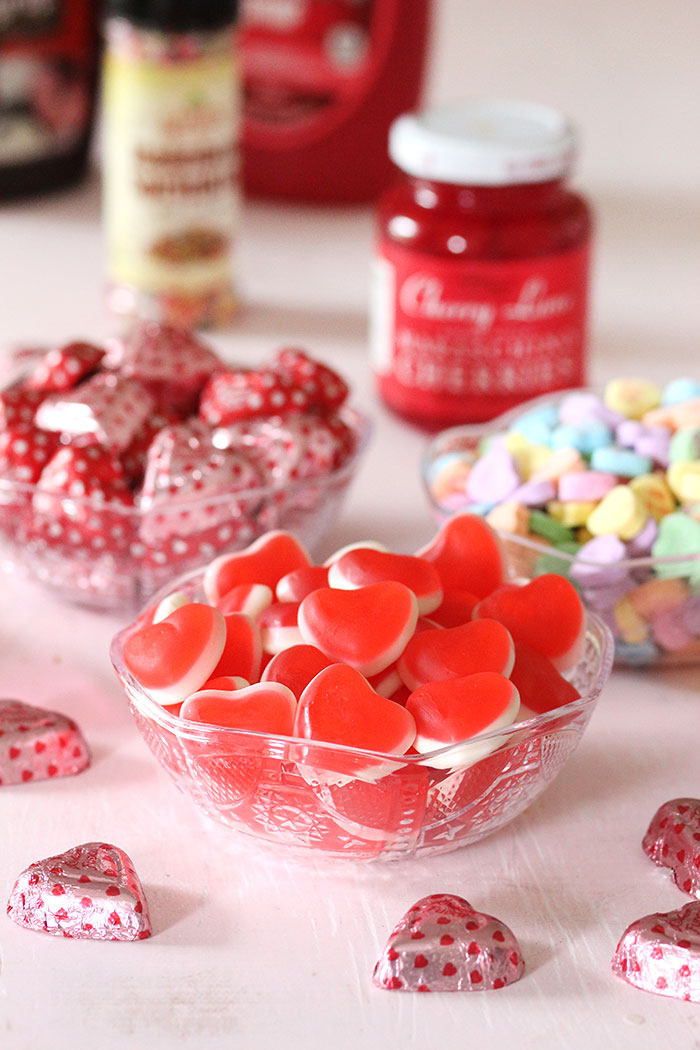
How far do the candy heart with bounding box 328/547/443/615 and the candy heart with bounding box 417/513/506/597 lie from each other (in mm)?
35

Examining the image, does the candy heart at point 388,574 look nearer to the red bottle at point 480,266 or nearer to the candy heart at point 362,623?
the candy heart at point 362,623

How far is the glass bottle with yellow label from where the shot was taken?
3.60 feet

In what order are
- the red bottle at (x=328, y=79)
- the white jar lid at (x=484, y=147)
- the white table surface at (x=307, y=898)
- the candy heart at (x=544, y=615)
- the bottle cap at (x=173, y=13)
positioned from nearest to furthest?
the white table surface at (x=307, y=898) → the candy heart at (x=544, y=615) → the white jar lid at (x=484, y=147) → the bottle cap at (x=173, y=13) → the red bottle at (x=328, y=79)

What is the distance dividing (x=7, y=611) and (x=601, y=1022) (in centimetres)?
45

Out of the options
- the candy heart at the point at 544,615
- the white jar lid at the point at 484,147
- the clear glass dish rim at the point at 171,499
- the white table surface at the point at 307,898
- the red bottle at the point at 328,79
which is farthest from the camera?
the red bottle at the point at 328,79

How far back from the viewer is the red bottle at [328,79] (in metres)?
1.42

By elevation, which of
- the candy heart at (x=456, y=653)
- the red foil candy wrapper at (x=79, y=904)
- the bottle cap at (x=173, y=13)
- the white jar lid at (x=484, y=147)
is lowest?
the red foil candy wrapper at (x=79, y=904)

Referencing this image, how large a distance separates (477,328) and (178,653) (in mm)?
471

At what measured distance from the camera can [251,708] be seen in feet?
1.90

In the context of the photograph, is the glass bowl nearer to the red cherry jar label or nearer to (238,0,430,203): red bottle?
the red cherry jar label

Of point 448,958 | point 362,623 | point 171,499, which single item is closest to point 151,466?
point 171,499

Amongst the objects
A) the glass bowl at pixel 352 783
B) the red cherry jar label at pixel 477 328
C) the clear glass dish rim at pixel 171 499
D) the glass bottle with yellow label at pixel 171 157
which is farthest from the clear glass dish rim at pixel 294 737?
the glass bottle with yellow label at pixel 171 157

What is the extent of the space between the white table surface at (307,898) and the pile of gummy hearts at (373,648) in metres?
0.07

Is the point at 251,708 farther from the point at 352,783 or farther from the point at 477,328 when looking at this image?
the point at 477,328
